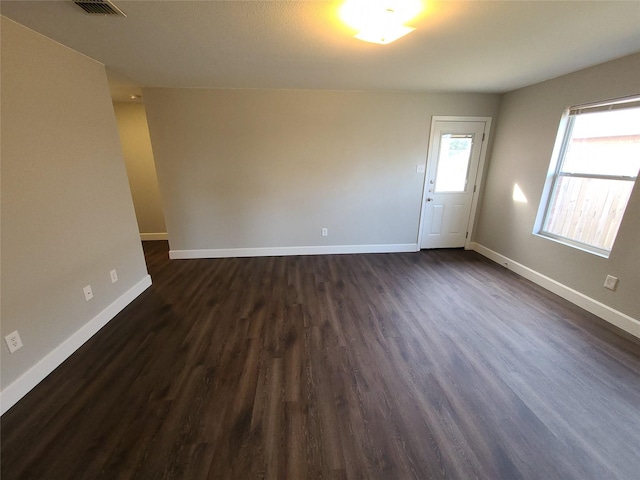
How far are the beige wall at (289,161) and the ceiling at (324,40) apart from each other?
0.53m

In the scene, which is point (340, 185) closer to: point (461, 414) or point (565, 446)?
point (461, 414)

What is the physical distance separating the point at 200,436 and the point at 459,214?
4457 mm

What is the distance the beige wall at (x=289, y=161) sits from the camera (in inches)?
141

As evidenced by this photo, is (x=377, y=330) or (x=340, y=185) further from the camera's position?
(x=340, y=185)

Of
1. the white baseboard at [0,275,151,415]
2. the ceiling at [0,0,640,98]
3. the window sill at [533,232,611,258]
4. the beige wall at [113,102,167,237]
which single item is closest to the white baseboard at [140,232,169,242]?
the beige wall at [113,102,167,237]

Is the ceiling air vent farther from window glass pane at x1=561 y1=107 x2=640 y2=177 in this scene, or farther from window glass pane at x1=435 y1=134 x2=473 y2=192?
window glass pane at x1=561 y1=107 x2=640 y2=177

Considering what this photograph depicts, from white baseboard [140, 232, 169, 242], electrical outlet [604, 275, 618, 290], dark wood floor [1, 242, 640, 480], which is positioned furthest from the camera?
white baseboard [140, 232, 169, 242]

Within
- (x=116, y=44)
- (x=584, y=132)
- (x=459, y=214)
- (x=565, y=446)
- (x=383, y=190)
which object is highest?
(x=116, y=44)

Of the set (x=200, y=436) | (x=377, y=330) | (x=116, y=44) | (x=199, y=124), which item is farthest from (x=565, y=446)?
(x=199, y=124)

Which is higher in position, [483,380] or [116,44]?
[116,44]

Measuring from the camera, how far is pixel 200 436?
1.45 m

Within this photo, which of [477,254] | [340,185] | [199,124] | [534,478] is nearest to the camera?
[534,478]

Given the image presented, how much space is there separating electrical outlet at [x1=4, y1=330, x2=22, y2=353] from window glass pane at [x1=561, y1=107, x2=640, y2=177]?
16.6 feet

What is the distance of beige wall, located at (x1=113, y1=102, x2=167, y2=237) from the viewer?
430cm
